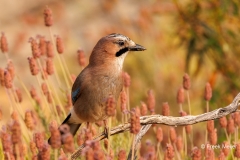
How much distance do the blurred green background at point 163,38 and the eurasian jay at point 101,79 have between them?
42.0 inches

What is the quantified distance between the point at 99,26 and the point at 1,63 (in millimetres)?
1607

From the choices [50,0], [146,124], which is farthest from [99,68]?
[50,0]

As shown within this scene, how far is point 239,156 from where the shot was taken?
266 centimetres

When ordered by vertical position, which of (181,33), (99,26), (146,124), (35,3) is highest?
(35,3)

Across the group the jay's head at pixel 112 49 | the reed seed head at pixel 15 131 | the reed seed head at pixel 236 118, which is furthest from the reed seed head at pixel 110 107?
the jay's head at pixel 112 49

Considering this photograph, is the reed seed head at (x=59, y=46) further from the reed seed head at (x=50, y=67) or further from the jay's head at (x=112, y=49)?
the jay's head at (x=112, y=49)

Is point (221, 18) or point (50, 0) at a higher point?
point (50, 0)

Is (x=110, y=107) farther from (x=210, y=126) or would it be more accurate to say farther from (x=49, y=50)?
(x=49, y=50)

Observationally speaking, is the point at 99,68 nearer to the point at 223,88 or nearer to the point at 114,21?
the point at 223,88

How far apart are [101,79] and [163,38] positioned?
3.59 metres

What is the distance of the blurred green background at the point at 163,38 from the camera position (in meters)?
4.68

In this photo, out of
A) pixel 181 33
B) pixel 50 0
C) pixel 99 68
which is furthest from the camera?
pixel 50 0

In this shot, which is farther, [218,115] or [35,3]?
[35,3]

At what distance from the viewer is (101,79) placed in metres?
3.23
